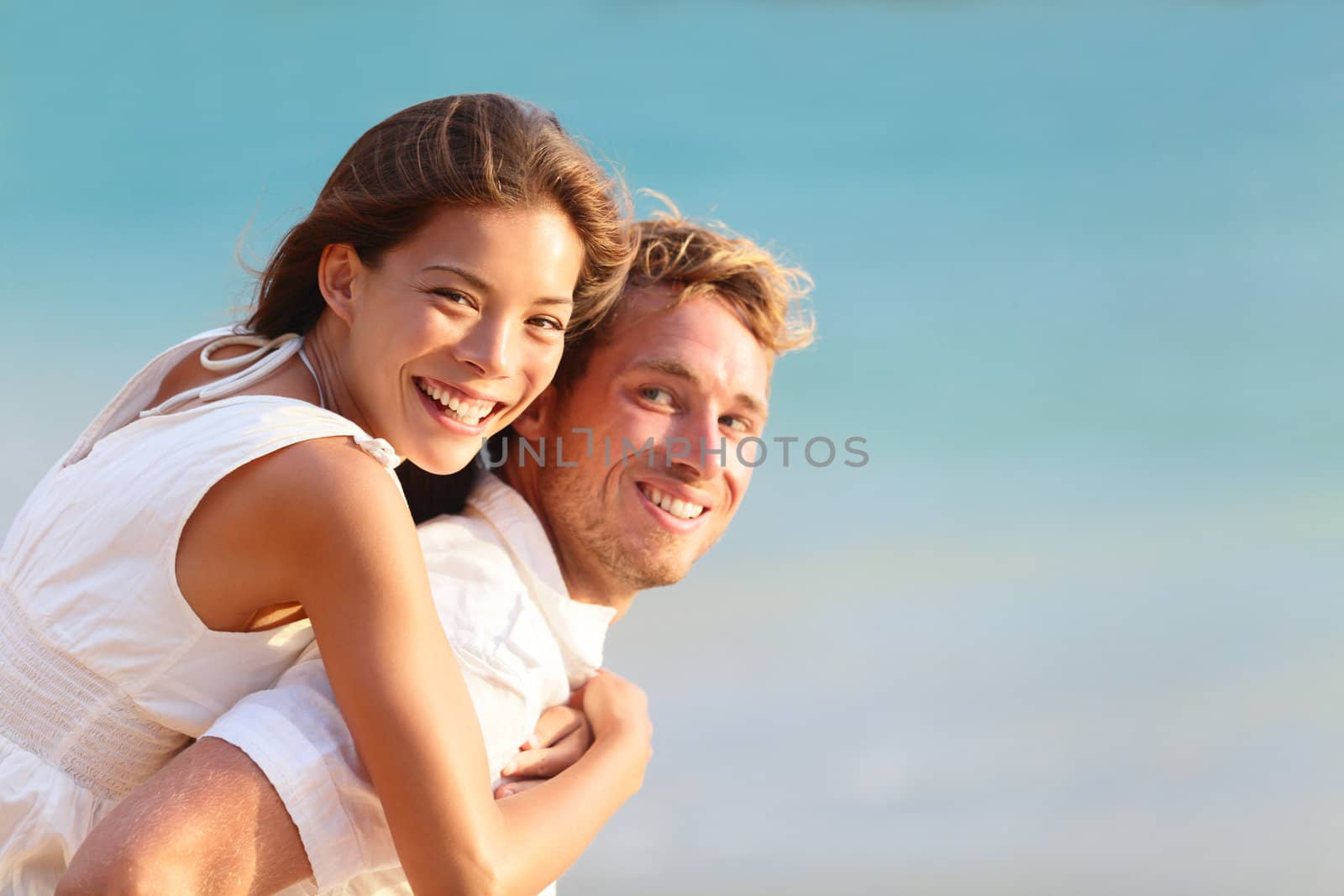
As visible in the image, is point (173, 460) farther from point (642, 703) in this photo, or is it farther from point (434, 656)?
point (642, 703)

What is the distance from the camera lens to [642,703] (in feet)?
11.0

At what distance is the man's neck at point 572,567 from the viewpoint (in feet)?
12.2

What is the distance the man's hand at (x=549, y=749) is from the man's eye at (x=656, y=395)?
35.5 inches

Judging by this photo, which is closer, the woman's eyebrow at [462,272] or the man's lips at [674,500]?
the woman's eyebrow at [462,272]

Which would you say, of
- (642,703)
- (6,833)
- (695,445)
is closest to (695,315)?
(695,445)

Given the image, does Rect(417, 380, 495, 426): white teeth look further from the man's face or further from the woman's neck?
the man's face

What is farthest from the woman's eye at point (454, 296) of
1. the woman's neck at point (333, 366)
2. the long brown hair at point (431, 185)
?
the woman's neck at point (333, 366)

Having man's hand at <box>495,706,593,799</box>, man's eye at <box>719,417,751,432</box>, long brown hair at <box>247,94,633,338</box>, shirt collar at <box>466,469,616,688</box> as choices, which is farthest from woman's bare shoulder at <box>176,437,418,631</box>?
man's eye at <box>719,417,751,432</box>

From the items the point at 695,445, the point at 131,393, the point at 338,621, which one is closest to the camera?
the point at 338,621

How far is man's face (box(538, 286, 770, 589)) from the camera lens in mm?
3670

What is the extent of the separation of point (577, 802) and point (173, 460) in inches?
42.2

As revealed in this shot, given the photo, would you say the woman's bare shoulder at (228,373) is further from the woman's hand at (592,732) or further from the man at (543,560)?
the woman's hand at (592,732)

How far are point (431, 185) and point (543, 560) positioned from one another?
3.47 ft

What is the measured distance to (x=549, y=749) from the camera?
3039mm
